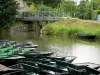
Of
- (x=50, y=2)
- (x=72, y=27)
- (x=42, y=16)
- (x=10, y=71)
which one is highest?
(x=50, y=2)

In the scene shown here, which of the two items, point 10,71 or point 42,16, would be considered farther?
point 42,16

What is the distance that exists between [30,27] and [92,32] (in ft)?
63.7

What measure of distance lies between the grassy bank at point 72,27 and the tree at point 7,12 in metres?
11.6

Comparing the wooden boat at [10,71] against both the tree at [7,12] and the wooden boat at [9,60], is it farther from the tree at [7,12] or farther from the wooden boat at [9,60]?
the tree at [7,12]

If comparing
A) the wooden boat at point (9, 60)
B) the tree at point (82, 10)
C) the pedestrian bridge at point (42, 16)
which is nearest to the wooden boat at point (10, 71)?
the wooden boat at point (9, 60)

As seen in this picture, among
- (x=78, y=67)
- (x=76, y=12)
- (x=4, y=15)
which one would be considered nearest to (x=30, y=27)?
(x=76, y=12)

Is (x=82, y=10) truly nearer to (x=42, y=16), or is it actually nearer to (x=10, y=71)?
(x=42, y=16)

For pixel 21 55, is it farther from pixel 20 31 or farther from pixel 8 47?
pixel 20 31

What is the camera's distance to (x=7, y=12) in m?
45.9

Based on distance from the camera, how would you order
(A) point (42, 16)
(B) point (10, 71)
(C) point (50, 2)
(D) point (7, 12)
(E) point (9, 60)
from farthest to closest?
1. (C) point (50, 2)
2. (A) point (42, 16)
3. (D) point (7, 12)
4. (E) point (9, 60)
5. (B) point (10, 71)

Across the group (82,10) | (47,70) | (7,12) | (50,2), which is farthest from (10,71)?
(50,2)

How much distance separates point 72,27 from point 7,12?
14260mm

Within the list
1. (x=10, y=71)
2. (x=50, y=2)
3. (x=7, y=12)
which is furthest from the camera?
(x=50, y=2)

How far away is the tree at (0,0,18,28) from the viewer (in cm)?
4503
